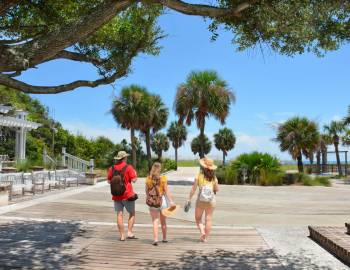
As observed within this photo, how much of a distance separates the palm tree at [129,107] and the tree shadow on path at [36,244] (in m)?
29.5

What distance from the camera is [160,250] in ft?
23.8

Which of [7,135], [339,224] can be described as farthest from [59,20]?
[7,135]

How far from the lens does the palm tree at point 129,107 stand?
128 feet

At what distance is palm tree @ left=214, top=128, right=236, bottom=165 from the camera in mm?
88188

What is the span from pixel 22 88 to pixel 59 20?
11.3ft

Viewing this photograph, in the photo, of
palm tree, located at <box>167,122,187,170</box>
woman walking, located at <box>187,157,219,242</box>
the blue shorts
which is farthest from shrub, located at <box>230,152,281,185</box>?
palm tree, located at <box>167,122,187,170</box>

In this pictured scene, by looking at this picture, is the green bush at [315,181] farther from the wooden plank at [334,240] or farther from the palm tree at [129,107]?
the palm tree at [129,107]

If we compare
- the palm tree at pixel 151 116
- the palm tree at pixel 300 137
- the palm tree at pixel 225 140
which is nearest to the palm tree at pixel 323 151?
the palm tree at pixel 300 137

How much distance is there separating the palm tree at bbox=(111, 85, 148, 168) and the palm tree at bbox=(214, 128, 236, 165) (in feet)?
163

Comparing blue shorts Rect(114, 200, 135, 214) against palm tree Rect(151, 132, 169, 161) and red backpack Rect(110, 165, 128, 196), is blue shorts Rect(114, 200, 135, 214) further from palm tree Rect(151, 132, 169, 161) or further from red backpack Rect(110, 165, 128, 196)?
palm tree Rect(151, 132, 169, 161)

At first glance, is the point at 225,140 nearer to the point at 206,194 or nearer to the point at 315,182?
the point at 315,182

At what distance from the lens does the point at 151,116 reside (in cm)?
4003

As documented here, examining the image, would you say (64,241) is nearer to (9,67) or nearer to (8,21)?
(9,67)

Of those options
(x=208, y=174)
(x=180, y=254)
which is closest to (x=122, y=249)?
(x=180, y=254)
